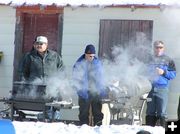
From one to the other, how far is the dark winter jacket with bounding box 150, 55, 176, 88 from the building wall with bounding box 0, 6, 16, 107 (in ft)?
11.1

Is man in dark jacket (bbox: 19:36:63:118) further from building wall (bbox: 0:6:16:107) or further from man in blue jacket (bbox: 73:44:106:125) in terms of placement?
building wall (bbox: 0:6:16:107)

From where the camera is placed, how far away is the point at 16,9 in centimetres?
1094

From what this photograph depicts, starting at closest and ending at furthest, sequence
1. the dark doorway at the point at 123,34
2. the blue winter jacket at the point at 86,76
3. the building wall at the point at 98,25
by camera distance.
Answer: the blue winter jacket at the point at 86,76
the building wall at the point at 98,25
the dark doorway at the point at 123,34

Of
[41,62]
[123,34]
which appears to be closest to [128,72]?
[123,34]

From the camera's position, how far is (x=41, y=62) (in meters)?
8.86

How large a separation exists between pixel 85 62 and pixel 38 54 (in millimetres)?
840

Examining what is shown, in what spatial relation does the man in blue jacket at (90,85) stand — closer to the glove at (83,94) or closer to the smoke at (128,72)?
the glove at (83,94)

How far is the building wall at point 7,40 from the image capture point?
1098 centimetres

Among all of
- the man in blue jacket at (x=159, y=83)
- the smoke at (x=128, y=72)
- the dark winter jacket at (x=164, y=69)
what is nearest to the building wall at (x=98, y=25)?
the smoke at (x=128, y=72)

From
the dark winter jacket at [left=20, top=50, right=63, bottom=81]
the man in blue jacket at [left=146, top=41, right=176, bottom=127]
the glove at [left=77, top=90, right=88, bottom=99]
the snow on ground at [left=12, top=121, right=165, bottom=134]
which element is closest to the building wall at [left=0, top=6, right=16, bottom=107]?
the dark winter jacket at [left=20, top=50, right=63, bottom=81]

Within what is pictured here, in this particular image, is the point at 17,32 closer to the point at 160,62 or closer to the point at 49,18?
the point at 49,18

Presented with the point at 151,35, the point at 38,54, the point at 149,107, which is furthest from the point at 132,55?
the point at 38,54

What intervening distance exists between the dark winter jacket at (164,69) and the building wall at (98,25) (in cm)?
75

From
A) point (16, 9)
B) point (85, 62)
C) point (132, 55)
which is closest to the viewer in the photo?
point (85, 62)
